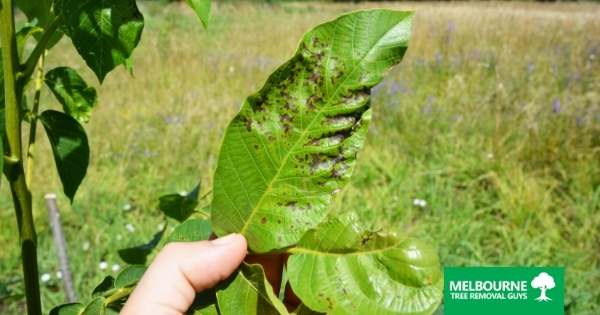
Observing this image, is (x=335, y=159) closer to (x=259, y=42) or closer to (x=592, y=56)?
(x=592, y=56)

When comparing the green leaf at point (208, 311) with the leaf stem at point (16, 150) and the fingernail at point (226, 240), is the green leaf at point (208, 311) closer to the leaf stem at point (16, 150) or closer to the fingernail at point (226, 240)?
the fingernail at point (226, 240)

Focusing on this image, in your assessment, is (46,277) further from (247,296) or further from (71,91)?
(247,296)

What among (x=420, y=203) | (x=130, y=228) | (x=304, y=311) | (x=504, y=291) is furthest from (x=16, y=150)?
(x=420, y=203)

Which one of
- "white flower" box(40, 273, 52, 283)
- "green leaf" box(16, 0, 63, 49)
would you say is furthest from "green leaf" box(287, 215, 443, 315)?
"white flower" box(40, 273, 52, 283)

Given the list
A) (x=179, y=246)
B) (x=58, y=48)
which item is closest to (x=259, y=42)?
(x=58, y=48)

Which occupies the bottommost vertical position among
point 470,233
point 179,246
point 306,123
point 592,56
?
point 470,233

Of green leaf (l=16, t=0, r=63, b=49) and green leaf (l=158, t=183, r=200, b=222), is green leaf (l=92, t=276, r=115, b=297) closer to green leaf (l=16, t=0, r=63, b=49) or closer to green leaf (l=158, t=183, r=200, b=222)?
green leaf (l=158, t=183, r=200, b=222)
